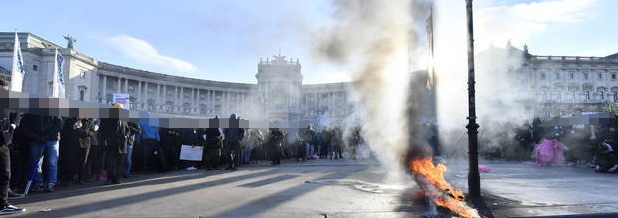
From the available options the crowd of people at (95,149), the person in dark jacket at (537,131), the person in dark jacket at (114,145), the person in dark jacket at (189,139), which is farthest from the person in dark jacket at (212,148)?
the person in dark jacket at (537,131)

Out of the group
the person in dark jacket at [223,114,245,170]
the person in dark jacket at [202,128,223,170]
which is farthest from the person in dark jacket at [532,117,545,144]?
the person in dark jacket at [202,128,223,170]

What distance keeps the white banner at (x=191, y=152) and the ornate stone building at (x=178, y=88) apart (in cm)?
4925

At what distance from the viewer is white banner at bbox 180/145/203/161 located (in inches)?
504

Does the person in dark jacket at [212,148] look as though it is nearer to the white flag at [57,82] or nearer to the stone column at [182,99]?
the white flag at [57,82]

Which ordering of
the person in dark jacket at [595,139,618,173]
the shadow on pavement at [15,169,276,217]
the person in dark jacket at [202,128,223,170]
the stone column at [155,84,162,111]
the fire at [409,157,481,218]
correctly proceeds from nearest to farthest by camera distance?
the shadow on pavement at [15,169,276,217] → the fire at [409,157,481,218] → the person in dark jacket at [595,139,618,173] → the person in dark jacket at [202,128,223,170] → the stone column at [155,84,162,111]

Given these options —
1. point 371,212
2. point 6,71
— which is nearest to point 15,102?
point 371,212

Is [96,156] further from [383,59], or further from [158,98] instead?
[158,98]

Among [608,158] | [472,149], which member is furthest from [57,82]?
[608,158]

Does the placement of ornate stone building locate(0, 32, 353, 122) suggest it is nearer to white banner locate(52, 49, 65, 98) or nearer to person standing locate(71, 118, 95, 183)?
white banner locate(52, 49, 65, 98)

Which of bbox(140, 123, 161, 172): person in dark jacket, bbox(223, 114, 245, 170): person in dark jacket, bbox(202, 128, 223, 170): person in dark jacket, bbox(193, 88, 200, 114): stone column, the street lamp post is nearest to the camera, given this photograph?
the street lamp post

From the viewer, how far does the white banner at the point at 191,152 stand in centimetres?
1280

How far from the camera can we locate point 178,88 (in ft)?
284

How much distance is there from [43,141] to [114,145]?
1696 mm

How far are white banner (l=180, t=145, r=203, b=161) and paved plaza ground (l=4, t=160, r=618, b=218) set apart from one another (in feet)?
12.9
